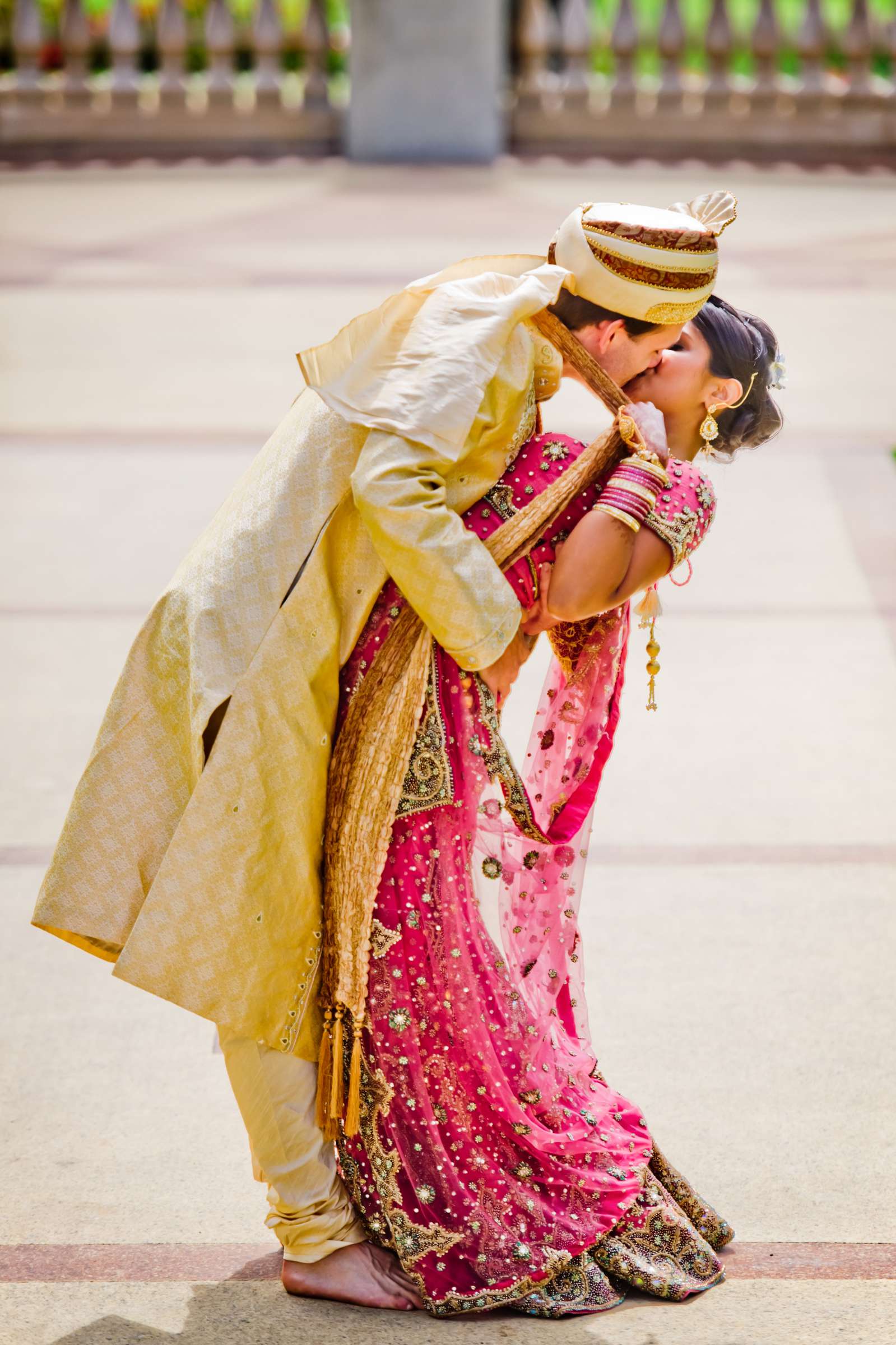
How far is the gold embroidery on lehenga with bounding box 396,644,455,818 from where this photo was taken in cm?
225

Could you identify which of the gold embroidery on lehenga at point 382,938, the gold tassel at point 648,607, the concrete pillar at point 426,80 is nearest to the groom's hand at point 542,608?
the gold tassel at point 648,607

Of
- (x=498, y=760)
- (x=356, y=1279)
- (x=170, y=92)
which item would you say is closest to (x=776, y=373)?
(x=498, y=760)

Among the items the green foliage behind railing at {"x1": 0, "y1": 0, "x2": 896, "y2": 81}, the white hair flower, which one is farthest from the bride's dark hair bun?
the green foliage behind railing at {"x1": 0, "y1": 0, "x2": 896, "y2": 81}

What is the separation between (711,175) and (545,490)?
405 inches

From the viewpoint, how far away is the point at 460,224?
10125 mm

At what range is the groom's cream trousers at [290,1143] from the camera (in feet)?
7.62

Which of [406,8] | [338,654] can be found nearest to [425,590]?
[338,654]

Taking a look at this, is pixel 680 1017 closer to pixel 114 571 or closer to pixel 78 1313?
pixel 78 1313

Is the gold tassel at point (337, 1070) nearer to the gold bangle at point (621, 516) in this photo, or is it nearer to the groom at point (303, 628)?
the groom at point (303, 628)

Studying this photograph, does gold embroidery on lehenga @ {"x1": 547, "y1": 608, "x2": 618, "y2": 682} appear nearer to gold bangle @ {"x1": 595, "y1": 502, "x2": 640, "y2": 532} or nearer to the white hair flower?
gold bangle @ {"x1": 595, "y1": 502, "x2": 640, "y2": 532}

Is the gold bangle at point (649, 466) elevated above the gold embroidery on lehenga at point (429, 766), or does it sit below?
above

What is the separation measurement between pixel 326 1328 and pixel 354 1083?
1.15 ft

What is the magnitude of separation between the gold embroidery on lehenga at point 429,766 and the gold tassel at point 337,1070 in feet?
1.02

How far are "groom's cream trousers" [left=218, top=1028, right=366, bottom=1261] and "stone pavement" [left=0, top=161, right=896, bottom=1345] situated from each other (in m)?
0.11
